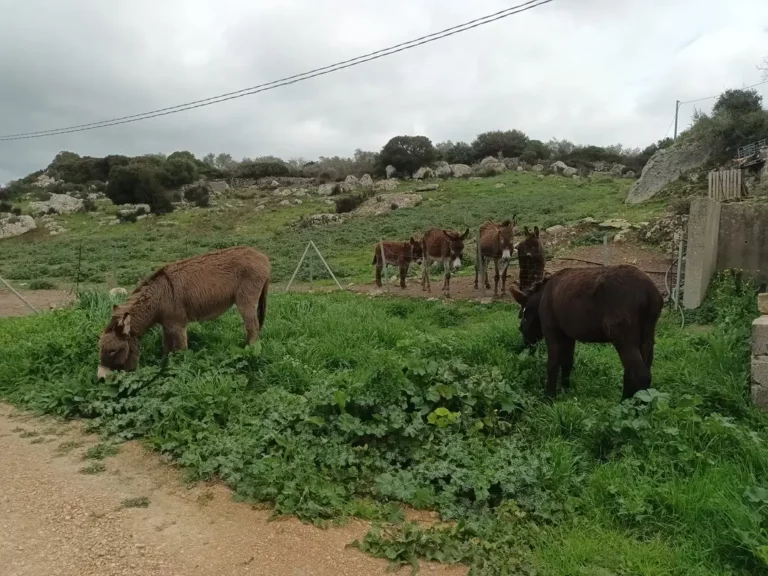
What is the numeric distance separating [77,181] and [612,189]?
53.0 meters

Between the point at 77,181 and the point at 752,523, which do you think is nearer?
the point at 752,523

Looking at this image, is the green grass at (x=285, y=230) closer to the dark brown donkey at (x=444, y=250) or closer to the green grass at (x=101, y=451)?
the dark brown donkey at (x=444, y=250)

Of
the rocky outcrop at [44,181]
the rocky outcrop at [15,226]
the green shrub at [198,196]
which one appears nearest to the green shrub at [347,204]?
the green shrub at [198,196]

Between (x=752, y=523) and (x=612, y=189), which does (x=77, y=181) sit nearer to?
(x=612, y=189)

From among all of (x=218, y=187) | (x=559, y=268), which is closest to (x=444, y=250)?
(x=559, y=268)

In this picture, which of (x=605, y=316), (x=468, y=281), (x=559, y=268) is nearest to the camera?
(x=605, y=316)

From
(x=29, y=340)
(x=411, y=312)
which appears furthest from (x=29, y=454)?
(x=411, y=312)

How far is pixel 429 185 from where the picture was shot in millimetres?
43125

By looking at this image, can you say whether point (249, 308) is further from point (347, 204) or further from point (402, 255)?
point (347, 204)

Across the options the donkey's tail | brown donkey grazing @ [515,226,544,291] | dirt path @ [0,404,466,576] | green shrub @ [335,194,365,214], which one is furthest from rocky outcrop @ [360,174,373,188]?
dirt path @ [0,404,466,576]

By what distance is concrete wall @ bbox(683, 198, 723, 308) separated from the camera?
29.3ft

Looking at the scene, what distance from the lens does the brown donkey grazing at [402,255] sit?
14.0 meters

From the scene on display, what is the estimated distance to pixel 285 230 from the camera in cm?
3100

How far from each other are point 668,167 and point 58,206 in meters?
41.5
